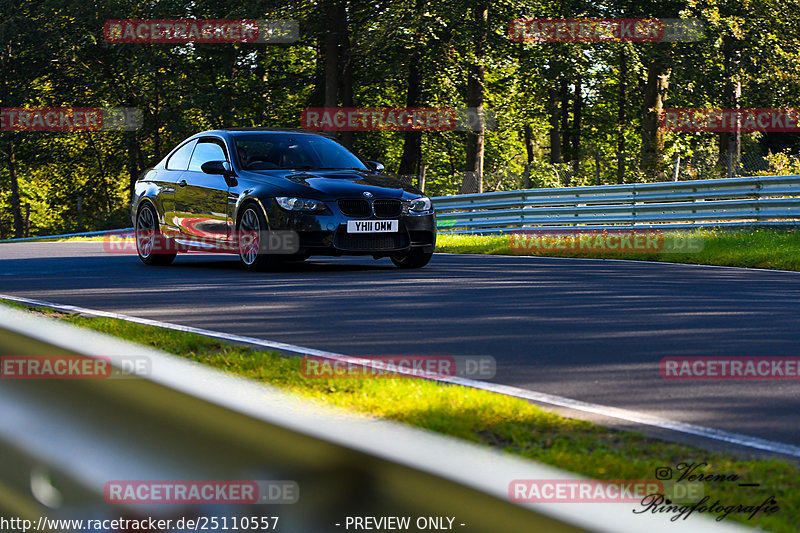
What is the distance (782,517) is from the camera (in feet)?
9.48

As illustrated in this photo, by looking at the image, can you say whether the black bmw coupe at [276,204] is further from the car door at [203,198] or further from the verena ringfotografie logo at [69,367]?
the verena ringfotografie logo at [69,367]

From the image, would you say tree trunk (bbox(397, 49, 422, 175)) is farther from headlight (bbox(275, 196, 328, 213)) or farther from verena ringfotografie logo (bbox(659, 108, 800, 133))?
headlight (bbox(275, 196, 328, 213))

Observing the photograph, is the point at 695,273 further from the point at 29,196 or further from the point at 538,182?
the point at 29,196

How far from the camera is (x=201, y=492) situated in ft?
8.36

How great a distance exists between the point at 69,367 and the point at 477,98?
93.6ft

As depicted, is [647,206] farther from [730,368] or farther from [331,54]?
[331,54]

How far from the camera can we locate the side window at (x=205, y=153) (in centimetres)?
1360

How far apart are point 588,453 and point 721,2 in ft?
99.9

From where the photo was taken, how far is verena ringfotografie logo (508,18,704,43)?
29.4 meters

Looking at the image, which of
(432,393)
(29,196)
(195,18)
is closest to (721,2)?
(195,18)

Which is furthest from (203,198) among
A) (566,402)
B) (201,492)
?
(201,492)

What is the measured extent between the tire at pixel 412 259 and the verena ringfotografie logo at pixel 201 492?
10561mm

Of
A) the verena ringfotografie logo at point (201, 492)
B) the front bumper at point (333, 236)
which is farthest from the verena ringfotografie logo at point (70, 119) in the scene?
the verena ringfotografie logo at point (201, 492)

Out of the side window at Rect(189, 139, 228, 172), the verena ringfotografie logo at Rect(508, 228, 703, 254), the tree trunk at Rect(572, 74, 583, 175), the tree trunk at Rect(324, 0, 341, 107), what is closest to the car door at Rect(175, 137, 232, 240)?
the side window at Rect(189, 139, 228, 172)
